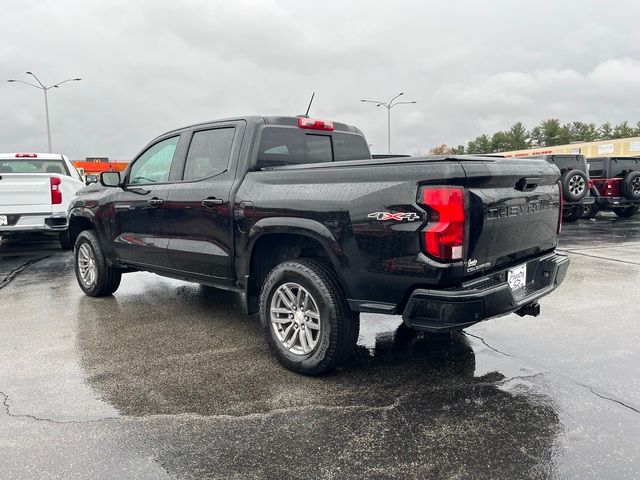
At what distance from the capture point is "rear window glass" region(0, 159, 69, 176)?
1046cm

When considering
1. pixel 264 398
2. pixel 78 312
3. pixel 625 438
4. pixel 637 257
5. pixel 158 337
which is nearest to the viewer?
pixel 625 438

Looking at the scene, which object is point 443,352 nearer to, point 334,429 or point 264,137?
point 334,429

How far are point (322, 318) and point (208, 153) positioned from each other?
1922mm

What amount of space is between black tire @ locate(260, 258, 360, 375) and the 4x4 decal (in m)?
0.60

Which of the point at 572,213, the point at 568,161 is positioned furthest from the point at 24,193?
the point at 572,213

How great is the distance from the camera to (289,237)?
3898 millimetres

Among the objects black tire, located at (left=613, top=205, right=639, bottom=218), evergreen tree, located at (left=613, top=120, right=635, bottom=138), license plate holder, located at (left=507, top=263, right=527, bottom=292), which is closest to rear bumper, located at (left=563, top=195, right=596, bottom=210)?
black tire, located at (left=613, top=205, right=639, bottom=218)

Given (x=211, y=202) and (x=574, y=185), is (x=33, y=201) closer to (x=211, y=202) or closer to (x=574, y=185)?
(x=211, y=202)

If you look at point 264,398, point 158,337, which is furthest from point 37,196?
point 264,398

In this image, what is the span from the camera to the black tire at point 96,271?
599 cm

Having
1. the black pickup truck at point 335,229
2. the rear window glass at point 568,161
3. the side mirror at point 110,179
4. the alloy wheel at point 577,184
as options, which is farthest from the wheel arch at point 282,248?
the rear window glass at point 568,161

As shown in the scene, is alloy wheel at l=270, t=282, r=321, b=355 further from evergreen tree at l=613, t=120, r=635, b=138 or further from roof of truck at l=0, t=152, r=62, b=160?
evergreen tree at l=613, t=120, r=635, b=138

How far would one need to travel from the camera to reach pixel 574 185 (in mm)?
13641

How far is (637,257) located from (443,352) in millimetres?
5863
